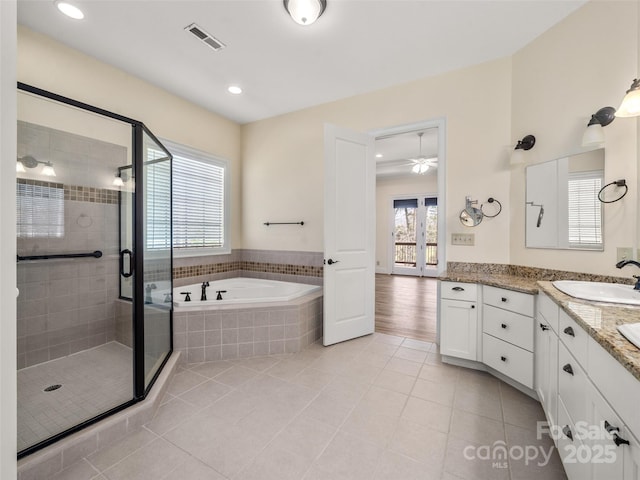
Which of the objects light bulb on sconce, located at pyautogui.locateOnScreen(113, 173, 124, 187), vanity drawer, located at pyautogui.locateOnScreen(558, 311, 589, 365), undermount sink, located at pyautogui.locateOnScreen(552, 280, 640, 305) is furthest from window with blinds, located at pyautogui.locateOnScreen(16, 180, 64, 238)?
undermount sink, located at pyautogui.locateOnScreen(552, 280, 640, 305)

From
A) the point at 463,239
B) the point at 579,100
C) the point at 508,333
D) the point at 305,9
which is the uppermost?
the point at 305,9

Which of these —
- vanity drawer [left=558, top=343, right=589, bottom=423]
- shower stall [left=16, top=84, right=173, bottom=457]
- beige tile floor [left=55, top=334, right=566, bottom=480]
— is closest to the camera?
vanity drawer [left=558, top=343, right=589, bottom=423]

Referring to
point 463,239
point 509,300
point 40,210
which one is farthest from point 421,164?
point 40,210

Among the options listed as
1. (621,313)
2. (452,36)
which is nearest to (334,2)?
(452,36)

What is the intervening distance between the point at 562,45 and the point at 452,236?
167 cm

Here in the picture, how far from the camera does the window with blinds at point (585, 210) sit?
1.90 m

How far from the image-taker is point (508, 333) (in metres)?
2.07

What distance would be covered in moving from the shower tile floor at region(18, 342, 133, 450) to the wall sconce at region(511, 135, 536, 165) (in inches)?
132

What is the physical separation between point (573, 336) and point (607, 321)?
0.18m

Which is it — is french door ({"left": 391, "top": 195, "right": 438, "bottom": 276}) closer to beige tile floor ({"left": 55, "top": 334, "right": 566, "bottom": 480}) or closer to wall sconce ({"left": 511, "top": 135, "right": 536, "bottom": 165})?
wall sconce ({"left": 511, "top": 135, "right": 536, "bottom": 165})

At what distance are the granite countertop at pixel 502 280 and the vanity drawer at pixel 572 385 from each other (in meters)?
0.64

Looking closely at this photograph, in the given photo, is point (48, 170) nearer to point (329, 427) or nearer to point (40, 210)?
point (40, 210)

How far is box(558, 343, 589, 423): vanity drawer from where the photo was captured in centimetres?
108

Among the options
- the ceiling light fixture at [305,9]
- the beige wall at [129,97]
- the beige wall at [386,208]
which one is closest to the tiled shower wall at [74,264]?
the beige wall at [129,97]
